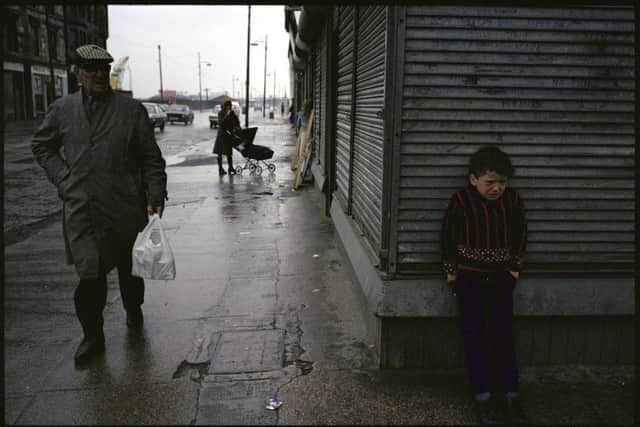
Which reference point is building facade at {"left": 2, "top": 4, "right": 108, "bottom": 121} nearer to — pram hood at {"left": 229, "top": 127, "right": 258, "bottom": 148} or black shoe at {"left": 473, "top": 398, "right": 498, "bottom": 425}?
pram hood at {"left": 229, "top": 127, "right": 258, "bottom": 148}

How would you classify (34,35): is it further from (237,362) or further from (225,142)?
(237,362)

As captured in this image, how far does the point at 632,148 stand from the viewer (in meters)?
3.91

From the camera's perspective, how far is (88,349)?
14.0ft

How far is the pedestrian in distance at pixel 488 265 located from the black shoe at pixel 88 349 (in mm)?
2526

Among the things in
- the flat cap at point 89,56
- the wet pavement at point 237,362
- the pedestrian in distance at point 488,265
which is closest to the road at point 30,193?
the wet pavement at point 237,362

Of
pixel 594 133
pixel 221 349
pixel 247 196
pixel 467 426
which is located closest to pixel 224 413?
pixel 221 349

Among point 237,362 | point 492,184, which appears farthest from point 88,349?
point 492,184

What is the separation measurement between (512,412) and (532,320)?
0.80 metres

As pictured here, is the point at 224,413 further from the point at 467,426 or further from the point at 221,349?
the point at 467,426

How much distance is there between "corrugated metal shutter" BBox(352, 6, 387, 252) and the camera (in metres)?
4.36

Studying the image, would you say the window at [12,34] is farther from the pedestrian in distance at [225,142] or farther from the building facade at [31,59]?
the pedestrian in distance at [225,142]

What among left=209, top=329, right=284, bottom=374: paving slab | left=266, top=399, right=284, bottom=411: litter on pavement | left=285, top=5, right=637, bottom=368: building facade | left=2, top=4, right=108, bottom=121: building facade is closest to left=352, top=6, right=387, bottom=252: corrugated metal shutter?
left=285, top=5, right=637, bottom=368: building facade

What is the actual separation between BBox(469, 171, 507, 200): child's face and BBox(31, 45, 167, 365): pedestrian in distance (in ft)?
7.64

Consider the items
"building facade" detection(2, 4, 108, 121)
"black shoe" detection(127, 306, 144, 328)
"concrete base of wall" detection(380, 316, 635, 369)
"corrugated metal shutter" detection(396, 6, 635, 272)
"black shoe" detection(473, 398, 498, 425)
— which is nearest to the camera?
"black shoe" detection(473, 398, 498, 425)
